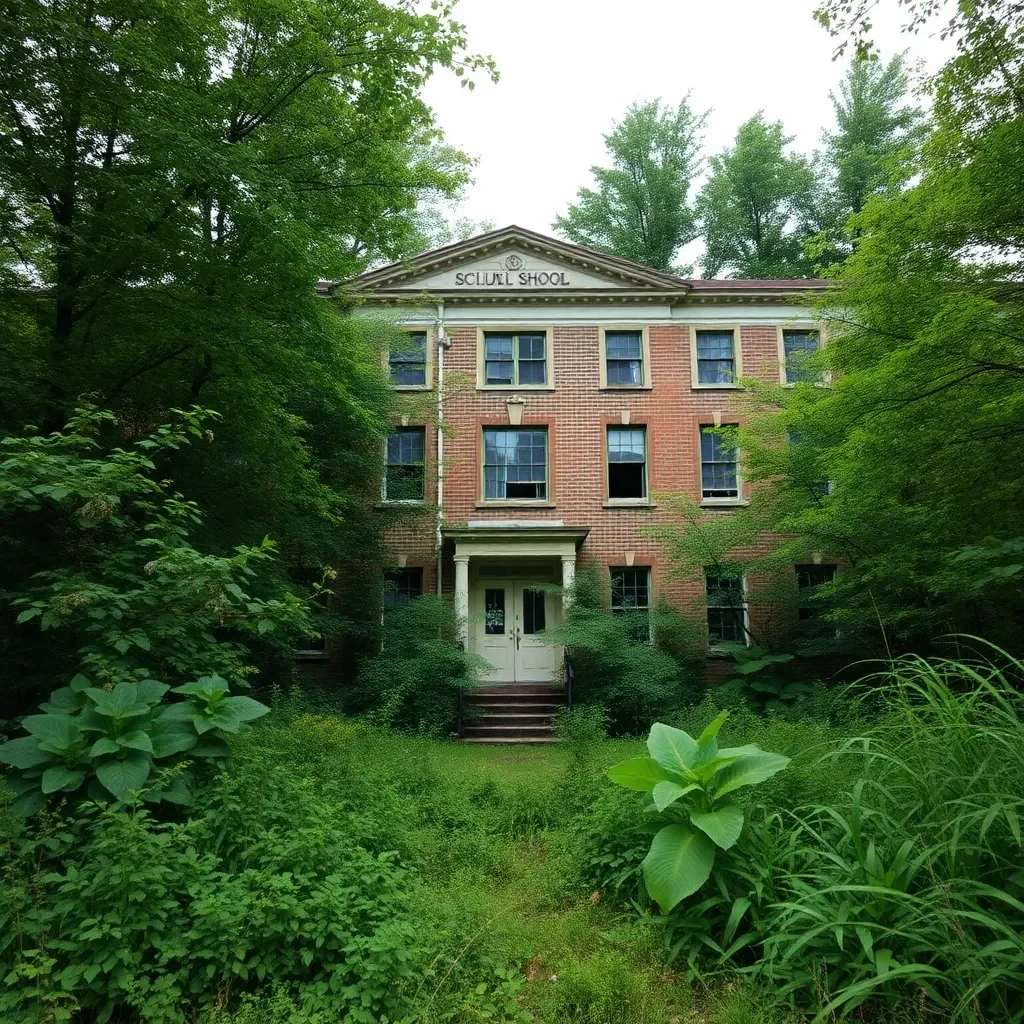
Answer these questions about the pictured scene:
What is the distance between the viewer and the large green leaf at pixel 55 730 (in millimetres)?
3715

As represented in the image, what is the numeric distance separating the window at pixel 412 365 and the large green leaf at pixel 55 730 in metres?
13.1

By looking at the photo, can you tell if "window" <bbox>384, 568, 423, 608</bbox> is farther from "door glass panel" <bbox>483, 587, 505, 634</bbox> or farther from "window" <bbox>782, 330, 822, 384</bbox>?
"window" <bbox>782, 330, 822, 384</bbox>

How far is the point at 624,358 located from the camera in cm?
1650

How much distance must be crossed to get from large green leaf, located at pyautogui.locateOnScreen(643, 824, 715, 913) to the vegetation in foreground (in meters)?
0.19

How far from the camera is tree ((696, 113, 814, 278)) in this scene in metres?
26.6

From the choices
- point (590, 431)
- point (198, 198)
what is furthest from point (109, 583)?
point (590, 431)

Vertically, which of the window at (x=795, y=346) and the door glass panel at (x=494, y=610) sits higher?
the window at (x=795, y=346)

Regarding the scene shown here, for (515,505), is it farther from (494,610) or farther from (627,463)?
(627,463)

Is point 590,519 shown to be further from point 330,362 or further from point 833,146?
point 833,146

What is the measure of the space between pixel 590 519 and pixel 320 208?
9.41 metres

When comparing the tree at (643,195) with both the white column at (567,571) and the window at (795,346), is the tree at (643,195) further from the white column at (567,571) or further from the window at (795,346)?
the white column at (567,571)

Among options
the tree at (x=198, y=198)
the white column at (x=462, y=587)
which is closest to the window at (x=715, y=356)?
the white column at (x=462, y=587)

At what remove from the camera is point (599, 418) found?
16172mm

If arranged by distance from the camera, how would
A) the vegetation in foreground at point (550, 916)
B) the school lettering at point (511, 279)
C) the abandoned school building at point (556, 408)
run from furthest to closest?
the school lettering at point (511, 279) → the abandoned school building at point (556, 408) → the vegetation in foreground at point (550, 916)
